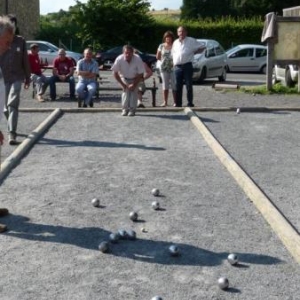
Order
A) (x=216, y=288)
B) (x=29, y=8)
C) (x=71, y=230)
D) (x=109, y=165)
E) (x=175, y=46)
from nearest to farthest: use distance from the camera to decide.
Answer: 1. (x=216, y=288)
2. (x=71, y=230)
3. (x=109, y=165)
4. (x=175, y=46)
5. (x=29, y=8)

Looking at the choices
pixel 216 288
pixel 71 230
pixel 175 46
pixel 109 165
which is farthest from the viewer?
pixel 175 46

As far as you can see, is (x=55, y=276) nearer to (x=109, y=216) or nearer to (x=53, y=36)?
(x=109, y=216)

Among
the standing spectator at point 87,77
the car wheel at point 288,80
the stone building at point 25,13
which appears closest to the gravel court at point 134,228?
the standing spectator at point 87,77

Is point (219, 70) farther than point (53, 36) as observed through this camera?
No

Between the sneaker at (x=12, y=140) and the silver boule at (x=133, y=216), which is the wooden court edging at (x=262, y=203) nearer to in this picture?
the silver boule at (x=133, y=216)

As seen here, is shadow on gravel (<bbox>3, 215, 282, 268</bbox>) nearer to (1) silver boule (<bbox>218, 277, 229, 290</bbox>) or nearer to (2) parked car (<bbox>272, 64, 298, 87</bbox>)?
(1) silver boule (<bbox>218, 277, 229, 290</bbox>)

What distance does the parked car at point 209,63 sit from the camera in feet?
81.4

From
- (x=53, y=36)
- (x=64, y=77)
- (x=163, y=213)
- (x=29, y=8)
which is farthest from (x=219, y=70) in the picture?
(x=29, y=8)

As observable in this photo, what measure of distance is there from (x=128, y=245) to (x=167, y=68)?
10.1 m

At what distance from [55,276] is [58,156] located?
4649 mm

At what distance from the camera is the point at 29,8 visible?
5475 centimetres

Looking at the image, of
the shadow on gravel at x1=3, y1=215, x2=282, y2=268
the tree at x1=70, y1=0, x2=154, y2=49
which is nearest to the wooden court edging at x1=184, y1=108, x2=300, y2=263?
the shadow on gravel at x1=3, y1=215, x2=282, y2=268

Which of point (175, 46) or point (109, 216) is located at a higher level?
point (175, 46)

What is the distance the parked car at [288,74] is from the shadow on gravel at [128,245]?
14.7m
